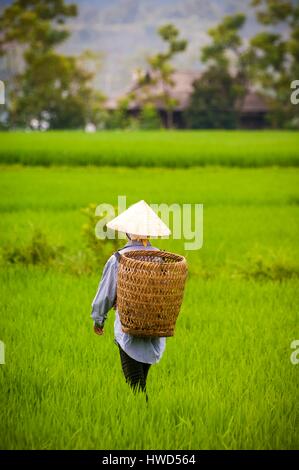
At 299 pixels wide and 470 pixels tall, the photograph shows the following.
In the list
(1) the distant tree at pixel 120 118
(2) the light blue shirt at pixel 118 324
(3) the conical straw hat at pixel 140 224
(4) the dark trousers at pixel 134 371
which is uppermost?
(3) the conical straw hat at pixel 140 224

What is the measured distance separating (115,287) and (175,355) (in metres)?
0.99

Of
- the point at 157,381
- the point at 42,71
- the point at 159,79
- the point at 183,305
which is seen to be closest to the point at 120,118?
the point at 159,79

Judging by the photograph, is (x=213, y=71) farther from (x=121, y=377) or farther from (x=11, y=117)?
(x=121, y=377)

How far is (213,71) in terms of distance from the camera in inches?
1266

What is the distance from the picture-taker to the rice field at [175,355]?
3.05 meters

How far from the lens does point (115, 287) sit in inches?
130

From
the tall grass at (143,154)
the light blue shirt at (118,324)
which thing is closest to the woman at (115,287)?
the light blue shirt at (118,324)

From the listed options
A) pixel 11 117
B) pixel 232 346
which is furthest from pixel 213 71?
pixel 232 346

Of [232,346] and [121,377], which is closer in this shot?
[121,377]

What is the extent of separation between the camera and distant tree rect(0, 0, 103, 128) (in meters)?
31.5

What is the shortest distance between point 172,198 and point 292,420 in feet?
25.5

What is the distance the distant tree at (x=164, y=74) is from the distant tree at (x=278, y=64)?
324 centimetres

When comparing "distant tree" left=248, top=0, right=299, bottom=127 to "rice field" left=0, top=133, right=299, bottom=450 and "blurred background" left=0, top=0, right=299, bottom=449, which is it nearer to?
"blurred background" left=0, top=0, right=299, bottom=449

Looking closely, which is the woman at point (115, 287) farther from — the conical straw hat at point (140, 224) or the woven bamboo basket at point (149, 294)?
the woven bamboo basket at point (149, 294)
